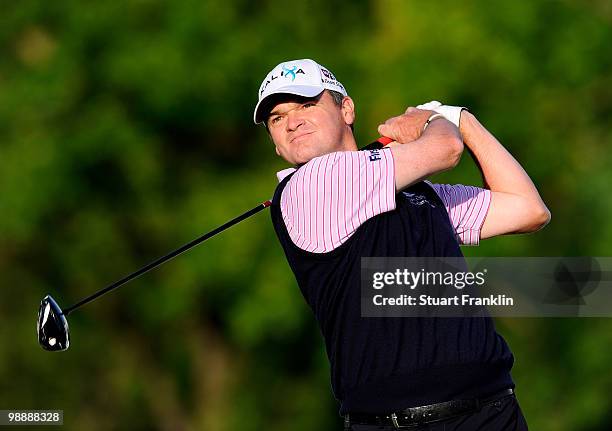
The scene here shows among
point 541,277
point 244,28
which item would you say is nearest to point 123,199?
point 244,28

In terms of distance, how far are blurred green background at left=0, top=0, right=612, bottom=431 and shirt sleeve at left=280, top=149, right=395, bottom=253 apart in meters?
7.49

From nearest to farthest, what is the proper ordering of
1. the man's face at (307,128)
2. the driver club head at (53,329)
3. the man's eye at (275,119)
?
the man's face at (307,128) → the man's eye at (275,119) → the driver club head at (53,329)

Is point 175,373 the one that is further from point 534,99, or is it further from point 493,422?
point 493,422

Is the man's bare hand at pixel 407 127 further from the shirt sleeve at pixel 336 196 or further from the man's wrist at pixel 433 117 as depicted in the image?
the shirt sleeve at pixel 336 196

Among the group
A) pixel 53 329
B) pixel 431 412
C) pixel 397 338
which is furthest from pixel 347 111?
pixel 53 329

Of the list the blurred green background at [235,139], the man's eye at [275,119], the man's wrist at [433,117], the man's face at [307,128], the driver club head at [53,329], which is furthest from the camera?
the blurred green background at [235,139]

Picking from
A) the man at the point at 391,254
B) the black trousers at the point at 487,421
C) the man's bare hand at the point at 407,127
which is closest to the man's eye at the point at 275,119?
the man at the point at 391,254

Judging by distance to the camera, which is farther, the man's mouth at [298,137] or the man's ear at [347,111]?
the man's ear at [347,111]

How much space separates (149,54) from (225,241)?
5.91ft

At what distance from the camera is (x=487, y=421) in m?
3.60

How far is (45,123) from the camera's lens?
1196cm

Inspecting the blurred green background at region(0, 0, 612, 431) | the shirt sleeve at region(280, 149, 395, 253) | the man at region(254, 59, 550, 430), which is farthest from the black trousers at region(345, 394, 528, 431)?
the blurred green background at region(0, 0, 612, 431)

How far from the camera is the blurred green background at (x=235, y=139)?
11.7 meters

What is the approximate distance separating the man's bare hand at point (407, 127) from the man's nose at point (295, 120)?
10.7 inches
